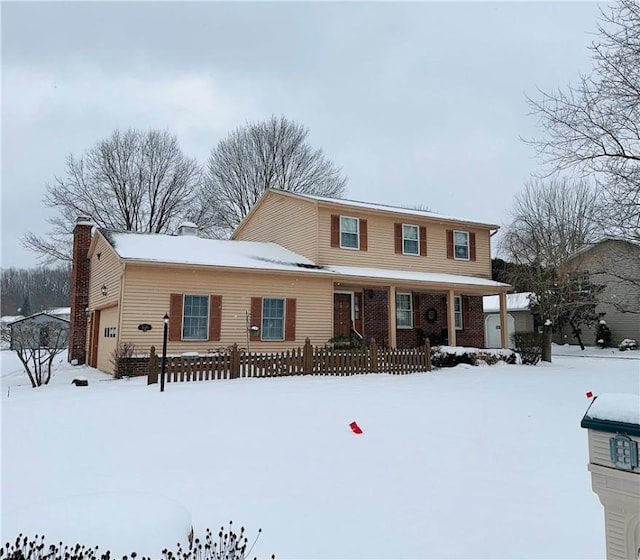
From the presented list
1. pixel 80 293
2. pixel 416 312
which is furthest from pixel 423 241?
pixel 80 293

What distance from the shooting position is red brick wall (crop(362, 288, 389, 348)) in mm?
18359

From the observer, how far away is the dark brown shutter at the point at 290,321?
15688 millimetres

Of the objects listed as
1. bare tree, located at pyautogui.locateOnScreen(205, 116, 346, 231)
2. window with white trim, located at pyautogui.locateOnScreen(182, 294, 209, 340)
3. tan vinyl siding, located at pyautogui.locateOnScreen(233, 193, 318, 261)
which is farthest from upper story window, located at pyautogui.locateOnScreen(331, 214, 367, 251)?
bare tree, located at pyautogui.locateOnScreen(205, 116, 346, 231)

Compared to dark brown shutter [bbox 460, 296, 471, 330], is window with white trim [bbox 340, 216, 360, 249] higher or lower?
higher

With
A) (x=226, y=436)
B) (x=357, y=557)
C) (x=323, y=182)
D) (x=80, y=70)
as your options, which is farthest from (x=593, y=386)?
(x=323, y=182)

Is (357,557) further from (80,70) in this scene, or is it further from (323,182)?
(323,182)

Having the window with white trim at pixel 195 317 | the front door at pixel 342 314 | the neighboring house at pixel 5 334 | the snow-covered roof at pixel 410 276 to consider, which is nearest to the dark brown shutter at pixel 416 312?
the snow-covered roof at pixel 410 276

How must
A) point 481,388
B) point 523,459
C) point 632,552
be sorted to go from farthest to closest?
1. point 481,388
2. point 523,459
3. point 632,552

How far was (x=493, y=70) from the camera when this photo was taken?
465 inches

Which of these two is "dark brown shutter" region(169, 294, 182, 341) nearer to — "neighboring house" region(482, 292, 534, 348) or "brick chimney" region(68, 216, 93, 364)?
"brick chimney" region(68, 216, 93, 364)

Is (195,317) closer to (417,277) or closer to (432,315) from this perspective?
(417,277)

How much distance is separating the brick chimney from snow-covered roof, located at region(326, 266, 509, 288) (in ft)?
34.0

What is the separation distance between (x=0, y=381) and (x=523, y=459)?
48.1 ft

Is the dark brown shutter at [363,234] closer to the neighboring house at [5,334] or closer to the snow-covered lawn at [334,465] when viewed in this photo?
the snow-covered lawn at [334,465]
